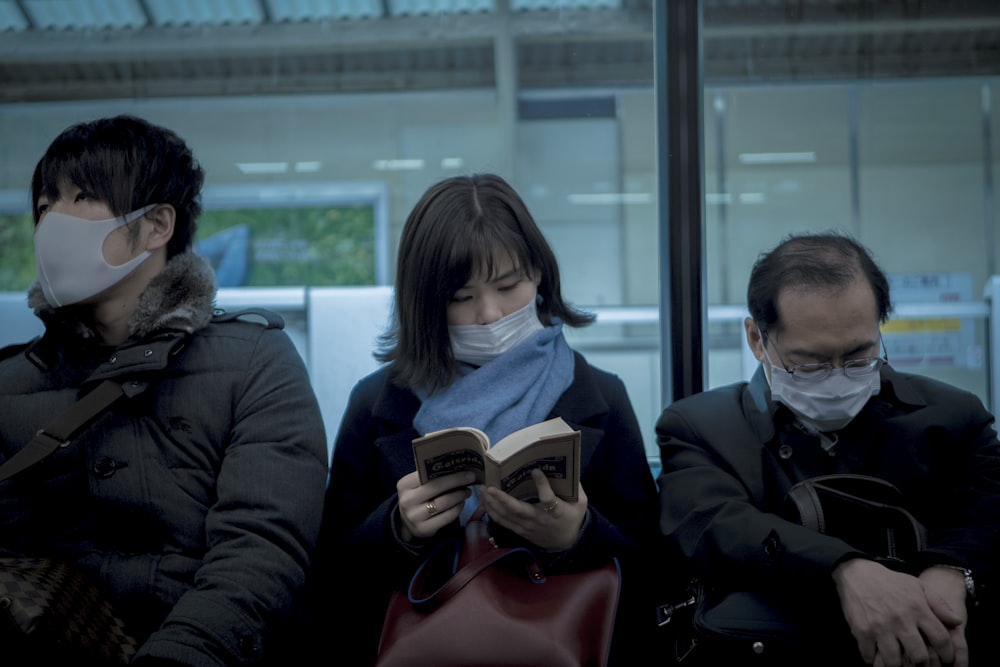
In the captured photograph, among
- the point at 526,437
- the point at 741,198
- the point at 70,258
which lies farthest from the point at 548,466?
the point at 741,198

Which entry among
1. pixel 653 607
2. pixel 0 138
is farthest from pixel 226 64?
pixel 653 607

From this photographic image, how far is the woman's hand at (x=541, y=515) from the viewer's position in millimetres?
1731

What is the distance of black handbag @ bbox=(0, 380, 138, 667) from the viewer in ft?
5.54

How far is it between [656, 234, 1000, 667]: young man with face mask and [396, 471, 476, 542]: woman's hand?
572 mm

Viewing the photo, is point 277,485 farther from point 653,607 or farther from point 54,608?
point 653,607

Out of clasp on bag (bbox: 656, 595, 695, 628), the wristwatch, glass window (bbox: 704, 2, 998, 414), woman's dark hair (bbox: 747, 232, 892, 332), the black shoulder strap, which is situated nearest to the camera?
the wristwatch

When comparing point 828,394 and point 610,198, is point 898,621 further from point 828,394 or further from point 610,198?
point 610,198

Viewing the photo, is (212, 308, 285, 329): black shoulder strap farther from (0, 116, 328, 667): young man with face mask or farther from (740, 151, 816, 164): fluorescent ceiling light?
(740, 151, 816, 164): fluorescent ceiling light

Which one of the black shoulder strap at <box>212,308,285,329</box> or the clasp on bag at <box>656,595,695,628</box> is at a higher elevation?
the black shoulder strap at <box>212,308,285,329</box>

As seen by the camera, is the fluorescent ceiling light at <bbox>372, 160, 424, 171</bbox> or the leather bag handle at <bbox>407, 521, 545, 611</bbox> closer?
the leather bag handle at <bbox>407, 521, 545, 611</bbox>

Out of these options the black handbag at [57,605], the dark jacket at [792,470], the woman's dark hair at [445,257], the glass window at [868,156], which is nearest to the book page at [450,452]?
the woman's dark hair at [445,257]

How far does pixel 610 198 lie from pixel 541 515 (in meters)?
2.01

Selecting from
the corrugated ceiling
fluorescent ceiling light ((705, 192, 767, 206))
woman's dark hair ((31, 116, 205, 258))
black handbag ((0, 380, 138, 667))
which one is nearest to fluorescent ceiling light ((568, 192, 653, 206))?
fluorescent ceiling light ((705, 192, 767, 206))

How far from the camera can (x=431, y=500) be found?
1.84 meters
